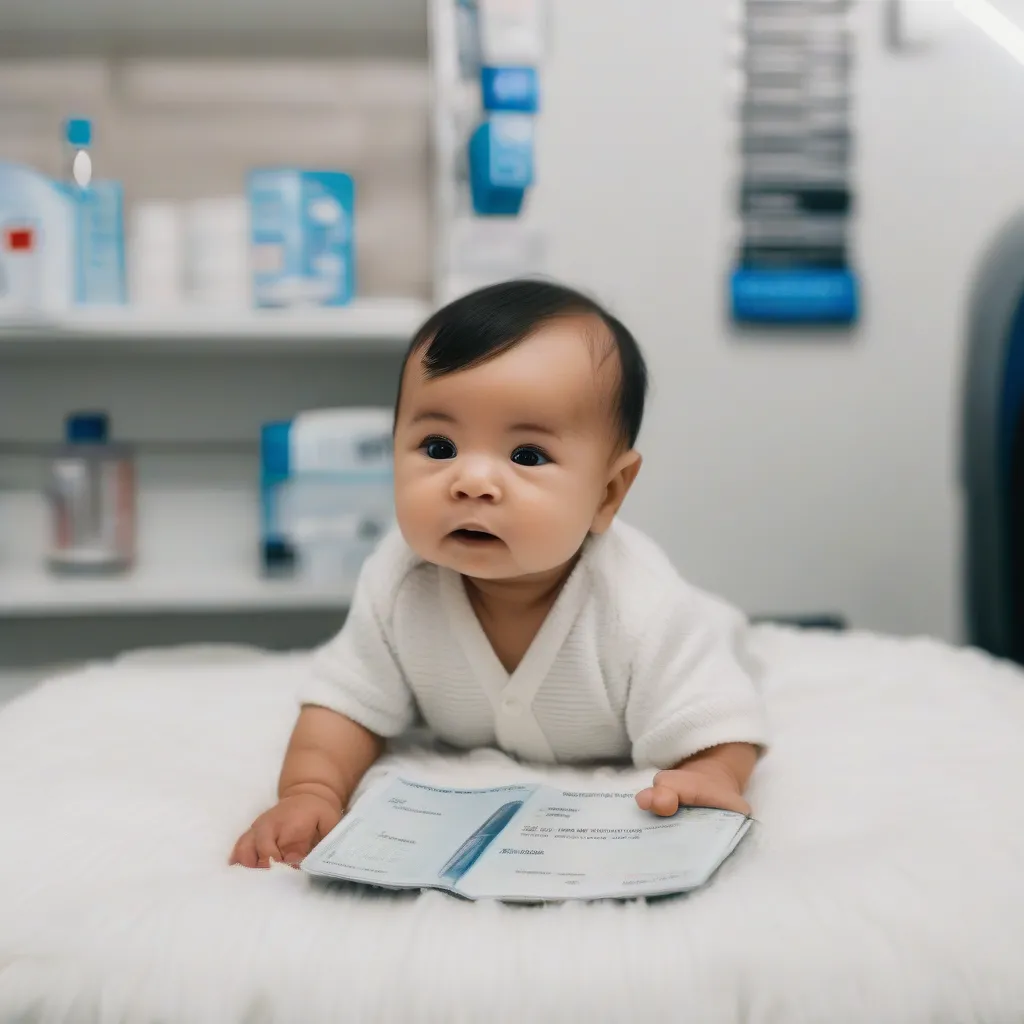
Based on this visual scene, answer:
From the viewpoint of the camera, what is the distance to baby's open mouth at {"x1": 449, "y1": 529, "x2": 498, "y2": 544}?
74cm

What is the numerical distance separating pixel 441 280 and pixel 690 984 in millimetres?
1019

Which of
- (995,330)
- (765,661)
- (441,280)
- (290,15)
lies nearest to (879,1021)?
(765,661)

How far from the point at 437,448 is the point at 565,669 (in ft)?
0.70

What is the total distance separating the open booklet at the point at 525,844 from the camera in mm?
561

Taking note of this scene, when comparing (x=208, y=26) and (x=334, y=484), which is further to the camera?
(x=208, y=26)

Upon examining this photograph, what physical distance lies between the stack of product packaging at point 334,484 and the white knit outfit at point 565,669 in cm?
46

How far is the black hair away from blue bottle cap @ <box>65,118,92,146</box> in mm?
835

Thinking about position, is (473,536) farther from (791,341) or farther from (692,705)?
(791,341)

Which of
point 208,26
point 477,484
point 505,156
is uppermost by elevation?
point 208,26

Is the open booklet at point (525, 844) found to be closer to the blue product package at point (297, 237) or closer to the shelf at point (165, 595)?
the shelf at point (165, 595)

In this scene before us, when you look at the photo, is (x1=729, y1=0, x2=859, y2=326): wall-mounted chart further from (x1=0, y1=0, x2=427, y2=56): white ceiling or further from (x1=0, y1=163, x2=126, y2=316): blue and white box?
(x1=0, y1=163, x2=126, y2=316): blue and white box

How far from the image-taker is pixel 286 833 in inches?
26.7

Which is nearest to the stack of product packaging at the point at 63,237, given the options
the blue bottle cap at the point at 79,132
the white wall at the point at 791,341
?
the blue bottle cap at the point at 79,132

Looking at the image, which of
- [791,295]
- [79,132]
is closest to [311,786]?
[79,132]
